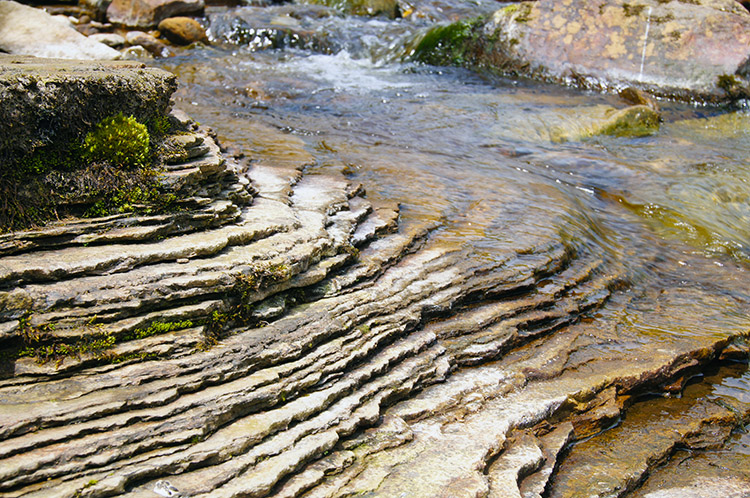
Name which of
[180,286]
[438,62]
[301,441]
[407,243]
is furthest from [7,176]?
[438,62]

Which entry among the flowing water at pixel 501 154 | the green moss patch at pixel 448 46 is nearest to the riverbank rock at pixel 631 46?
the green moss patch at pixel 448 46

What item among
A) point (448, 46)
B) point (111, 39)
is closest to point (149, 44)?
point (111, 39)

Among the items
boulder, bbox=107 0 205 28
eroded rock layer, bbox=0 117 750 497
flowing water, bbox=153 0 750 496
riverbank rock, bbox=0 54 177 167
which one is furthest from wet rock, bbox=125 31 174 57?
eroded rock layer, bbox=0 117 750 497

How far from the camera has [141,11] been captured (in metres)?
17.5

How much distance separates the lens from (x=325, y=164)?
9.19 m

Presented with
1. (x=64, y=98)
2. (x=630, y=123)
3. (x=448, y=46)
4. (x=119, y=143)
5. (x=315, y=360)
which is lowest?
(x=315, y=360)

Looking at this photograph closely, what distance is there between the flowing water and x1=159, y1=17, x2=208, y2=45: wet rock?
735 mm

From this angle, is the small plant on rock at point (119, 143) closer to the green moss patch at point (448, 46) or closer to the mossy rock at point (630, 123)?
the mossy rock at point (630, 123)

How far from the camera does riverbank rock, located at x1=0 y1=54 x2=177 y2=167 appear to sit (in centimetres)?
480

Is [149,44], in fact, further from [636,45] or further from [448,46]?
[636,45]

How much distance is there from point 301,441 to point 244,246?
6.43 ft

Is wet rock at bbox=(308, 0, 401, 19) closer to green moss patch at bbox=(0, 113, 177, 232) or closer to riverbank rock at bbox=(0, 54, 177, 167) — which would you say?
riverbank rock at bbox=(0, 54, 177, 167)

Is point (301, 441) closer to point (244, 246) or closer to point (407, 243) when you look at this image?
point (244, 246)

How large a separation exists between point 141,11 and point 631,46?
45.7 feet
